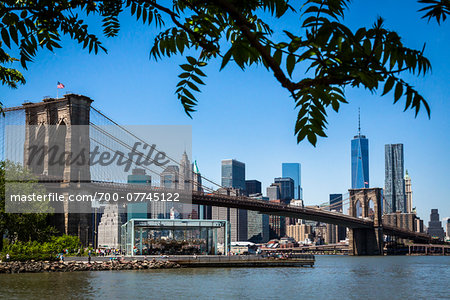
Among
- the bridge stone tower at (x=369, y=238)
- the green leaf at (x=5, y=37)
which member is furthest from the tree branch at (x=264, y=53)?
the bridge stone tower at (x=369, y=238)

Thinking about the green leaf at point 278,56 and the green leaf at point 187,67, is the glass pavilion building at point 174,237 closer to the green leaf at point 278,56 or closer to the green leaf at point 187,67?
the green leaf at point 187,67

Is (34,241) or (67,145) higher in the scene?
(67,145)

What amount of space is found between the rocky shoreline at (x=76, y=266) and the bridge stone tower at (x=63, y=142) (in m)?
6.62

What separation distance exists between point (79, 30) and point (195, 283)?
40.7 meters

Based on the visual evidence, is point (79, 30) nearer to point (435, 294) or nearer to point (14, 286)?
point (14, 286)

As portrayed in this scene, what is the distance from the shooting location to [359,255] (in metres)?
148

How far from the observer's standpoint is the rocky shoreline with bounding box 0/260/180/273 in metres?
49.9

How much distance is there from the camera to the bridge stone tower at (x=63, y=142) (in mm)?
61812

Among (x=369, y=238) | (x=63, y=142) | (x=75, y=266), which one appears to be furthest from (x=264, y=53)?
(x=369, y=238)

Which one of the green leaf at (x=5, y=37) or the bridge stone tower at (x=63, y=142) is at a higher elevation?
the bridge stone tower at (x=63, y=142)

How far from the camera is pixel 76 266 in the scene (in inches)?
2099

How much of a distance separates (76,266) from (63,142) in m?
16.7

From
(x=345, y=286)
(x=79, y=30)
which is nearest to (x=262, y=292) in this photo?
(x=345, y=286)

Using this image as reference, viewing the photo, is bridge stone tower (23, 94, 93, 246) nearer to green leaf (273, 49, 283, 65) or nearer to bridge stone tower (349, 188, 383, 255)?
green leaf (273, 49, 283, 65)
